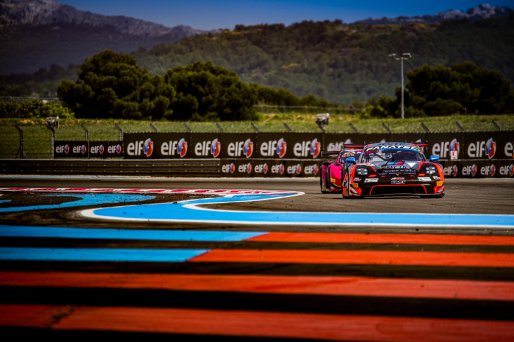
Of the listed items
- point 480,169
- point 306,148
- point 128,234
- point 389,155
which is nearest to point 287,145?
point 306,148

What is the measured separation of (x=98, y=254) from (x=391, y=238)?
3.38 metres

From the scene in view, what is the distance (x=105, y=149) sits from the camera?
29.8 meters

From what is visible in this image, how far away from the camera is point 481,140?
83.7 feet

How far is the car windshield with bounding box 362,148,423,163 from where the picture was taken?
50.5 feet

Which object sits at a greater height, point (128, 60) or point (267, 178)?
point (128, 60)

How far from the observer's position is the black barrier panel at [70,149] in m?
30.0

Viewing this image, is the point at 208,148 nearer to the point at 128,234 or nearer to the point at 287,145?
the point at 287,145

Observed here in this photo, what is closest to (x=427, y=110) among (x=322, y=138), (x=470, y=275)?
(x=322, y=138)

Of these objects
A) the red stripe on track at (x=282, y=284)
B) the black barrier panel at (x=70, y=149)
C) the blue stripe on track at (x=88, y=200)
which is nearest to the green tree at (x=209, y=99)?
the black barrier panel at (x=70, y=149)

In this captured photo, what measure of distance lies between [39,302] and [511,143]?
22222 mm

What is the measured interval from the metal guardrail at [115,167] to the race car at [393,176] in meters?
12.1

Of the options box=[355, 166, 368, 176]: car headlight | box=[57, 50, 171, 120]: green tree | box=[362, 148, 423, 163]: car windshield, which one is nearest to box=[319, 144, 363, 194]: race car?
box=[362, 148, 423, 163]: car windshield

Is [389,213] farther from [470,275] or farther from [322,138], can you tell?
[322,138]

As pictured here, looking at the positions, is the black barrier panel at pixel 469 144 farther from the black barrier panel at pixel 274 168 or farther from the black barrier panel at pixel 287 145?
the black barrier panel at pixel 274 168
